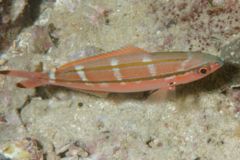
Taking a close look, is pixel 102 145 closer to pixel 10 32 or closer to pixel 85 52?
pixel 85 52

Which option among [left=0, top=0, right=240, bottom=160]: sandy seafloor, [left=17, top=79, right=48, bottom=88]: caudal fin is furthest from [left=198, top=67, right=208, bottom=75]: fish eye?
[left=17, top=79, right=48, bottom=88]: caudal fin

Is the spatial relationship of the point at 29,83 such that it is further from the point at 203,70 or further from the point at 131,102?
the point at 203,70

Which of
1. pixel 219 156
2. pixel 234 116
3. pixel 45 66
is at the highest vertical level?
pixel 45 66

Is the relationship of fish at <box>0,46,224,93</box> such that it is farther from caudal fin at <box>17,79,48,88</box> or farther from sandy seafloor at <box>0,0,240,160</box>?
sandy seafloor at <box>0,0,240,160</box>

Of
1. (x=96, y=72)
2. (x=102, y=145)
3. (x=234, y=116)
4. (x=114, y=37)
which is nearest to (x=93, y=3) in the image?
(x=114, y=37)

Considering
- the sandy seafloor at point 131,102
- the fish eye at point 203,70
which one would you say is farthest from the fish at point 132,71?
the sandy seafloor at point 131,102

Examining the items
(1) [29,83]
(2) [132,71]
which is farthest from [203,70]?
(1) [29,83]
